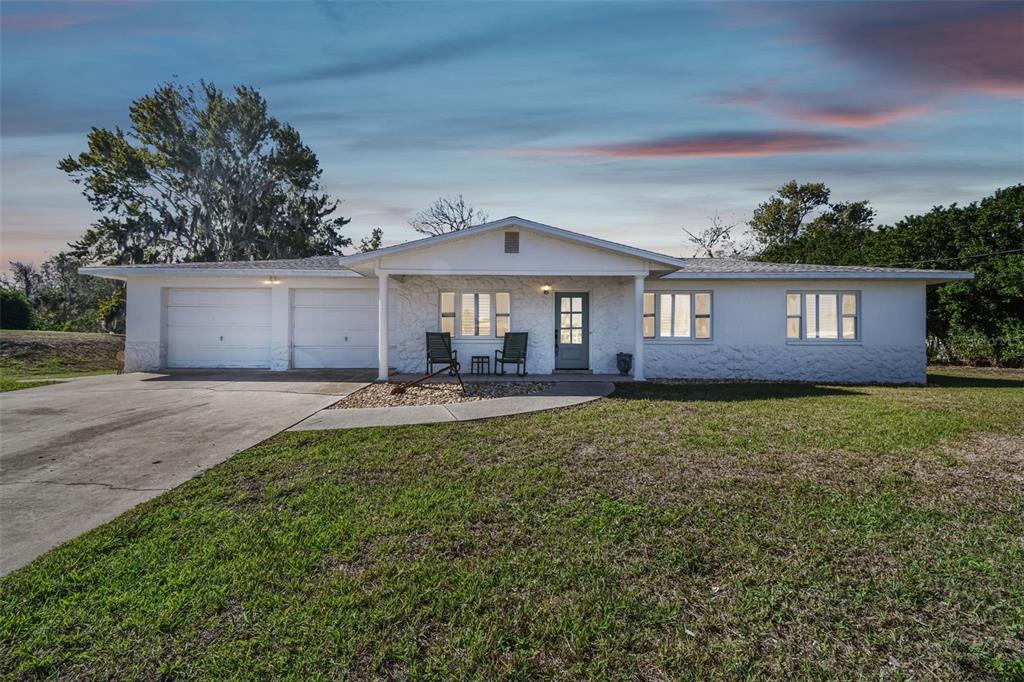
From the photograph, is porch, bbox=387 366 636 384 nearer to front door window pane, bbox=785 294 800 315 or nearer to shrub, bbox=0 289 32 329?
front door window pane, bbox=785 294 800 315

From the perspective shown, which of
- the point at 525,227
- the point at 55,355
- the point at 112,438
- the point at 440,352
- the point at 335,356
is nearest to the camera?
the point at 112,438

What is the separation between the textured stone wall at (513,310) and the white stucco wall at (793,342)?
5.02 feet

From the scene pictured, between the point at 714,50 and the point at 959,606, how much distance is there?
900 cm

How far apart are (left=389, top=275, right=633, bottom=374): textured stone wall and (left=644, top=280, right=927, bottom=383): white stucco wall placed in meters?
1.53

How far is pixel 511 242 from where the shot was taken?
12.0 meters

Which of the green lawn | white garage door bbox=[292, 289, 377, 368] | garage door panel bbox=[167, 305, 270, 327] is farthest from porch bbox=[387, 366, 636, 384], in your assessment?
the green lawn

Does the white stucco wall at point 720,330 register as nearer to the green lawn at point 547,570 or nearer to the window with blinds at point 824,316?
the window with blinds at point 824,316

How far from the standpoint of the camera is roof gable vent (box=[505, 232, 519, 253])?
471 inches

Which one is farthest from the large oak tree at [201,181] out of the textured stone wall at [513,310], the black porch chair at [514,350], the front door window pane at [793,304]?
the front door window pane at [793,304]

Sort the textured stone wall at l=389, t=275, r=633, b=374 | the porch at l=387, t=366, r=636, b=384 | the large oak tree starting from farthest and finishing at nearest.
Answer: the large oak tree → the textured stone wall at l=389, t=275, r=633, b=374 → the porch at l=387, t=366, r=636, b=384

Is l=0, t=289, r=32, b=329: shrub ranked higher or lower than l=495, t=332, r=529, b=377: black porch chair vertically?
higher

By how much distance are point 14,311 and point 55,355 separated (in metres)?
9.03

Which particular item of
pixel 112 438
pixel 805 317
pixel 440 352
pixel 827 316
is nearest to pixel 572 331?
pixel 440 352

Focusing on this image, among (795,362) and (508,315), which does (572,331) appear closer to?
(508,315)
